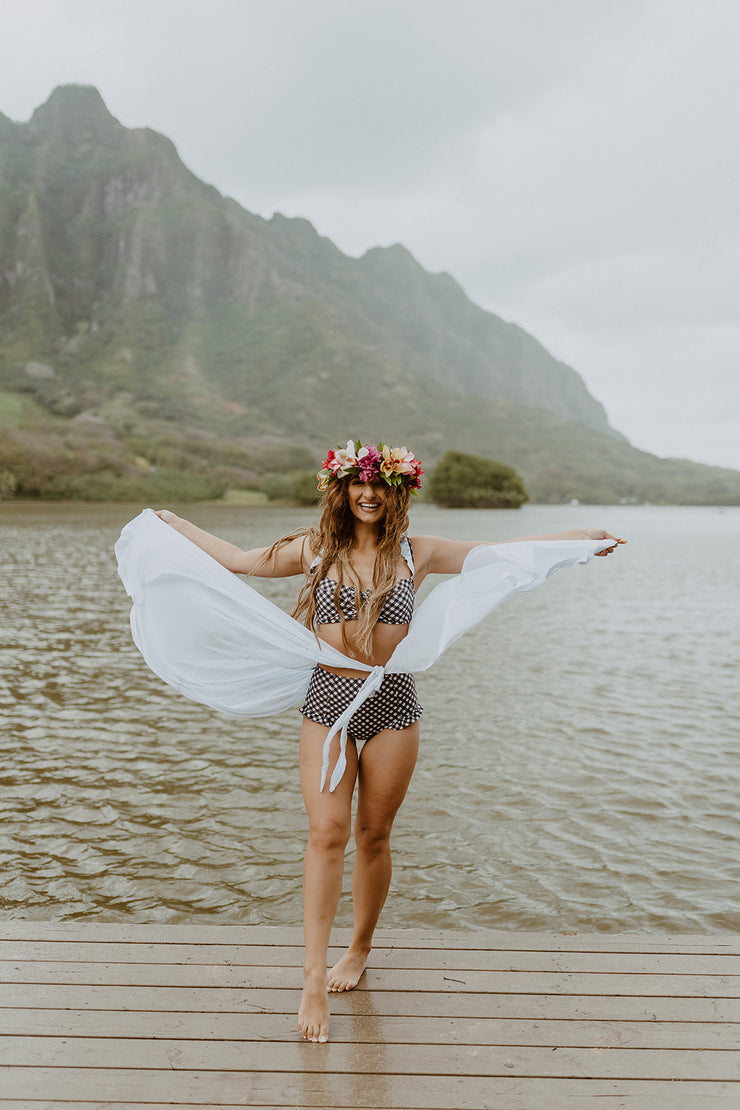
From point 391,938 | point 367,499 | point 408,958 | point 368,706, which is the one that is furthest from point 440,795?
point 367,499

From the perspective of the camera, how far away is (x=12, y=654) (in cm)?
1345

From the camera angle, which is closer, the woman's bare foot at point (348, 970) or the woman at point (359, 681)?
the woman at point (359, 681)

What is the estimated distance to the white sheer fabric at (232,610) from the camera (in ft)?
11.8

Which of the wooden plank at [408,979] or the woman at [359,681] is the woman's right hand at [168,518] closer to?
the woman at [359,681]

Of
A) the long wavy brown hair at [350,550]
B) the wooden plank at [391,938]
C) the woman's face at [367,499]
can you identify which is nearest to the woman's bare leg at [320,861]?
the long wavy brown hair at [350,550]

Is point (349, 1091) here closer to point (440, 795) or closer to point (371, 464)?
point (371, 464)

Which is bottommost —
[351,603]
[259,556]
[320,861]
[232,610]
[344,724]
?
[320,861]

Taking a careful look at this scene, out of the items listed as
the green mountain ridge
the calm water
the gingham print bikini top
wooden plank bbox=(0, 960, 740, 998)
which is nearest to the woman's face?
the gingham print bikini top

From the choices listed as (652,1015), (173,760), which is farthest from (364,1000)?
(173,760)

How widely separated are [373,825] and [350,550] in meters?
1.12

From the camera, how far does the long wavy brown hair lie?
337cm

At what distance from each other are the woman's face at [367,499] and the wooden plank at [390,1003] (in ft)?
6.32

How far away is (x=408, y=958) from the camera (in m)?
3.69

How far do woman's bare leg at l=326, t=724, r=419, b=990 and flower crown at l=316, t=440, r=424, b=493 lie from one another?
101 cm
